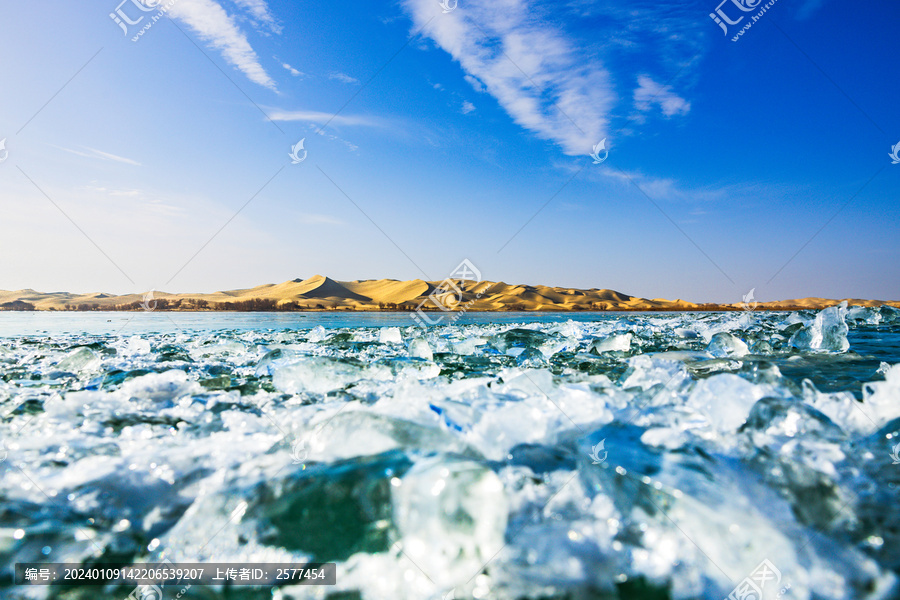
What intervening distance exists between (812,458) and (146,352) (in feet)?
20.0

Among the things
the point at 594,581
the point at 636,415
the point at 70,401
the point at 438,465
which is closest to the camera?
the point at 594,581

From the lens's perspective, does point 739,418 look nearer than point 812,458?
No

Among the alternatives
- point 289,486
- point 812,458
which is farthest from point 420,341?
point 812,458

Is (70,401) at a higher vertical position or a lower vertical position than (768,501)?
higher

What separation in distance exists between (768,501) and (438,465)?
3.36 feet

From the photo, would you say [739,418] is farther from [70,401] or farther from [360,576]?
[70,401]

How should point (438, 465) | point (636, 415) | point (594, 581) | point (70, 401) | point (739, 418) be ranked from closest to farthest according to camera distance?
point (594, 581)
point (438, 465)
point (739, 418)
point (636, 415)
point (70, 401)

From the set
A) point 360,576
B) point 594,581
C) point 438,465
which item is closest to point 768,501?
point 594,581

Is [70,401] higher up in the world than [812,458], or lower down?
higher up

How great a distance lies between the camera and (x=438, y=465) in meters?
1.34

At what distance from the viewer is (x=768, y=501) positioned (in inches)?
49.1

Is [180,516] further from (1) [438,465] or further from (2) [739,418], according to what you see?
(2) [739,418]

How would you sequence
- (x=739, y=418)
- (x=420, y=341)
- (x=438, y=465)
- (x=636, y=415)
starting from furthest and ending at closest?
(x=420, y=341) < (x=636, y=415) < (x=739, y=418) < (x=438, y=465)

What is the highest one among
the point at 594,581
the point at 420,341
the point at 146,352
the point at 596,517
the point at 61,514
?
the point at 146,352
